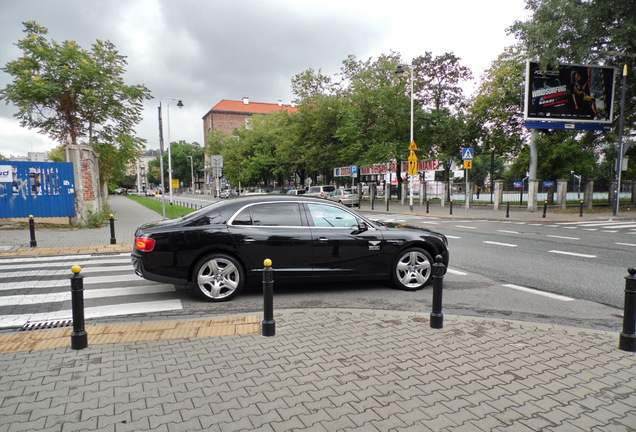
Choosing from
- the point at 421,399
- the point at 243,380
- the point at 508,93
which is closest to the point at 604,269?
the point at 421,399

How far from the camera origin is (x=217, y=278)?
602 centimetres

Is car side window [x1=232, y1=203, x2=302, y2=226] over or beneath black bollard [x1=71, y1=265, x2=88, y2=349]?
over

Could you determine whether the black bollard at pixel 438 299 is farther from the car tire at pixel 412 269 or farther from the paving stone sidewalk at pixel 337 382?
the car tire at pixel 412 269

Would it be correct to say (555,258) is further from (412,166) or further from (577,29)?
(412,166)

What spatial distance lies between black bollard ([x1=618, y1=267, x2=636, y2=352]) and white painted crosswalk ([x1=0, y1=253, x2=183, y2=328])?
5.39 m

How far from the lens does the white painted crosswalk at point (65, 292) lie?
558 centimetres

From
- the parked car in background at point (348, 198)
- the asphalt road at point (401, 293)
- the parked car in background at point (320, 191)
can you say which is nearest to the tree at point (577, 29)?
the asphalt road at point (401, 293)

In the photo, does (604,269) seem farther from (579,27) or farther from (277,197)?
(579,27)

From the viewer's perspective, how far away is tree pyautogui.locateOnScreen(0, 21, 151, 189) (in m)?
16.5

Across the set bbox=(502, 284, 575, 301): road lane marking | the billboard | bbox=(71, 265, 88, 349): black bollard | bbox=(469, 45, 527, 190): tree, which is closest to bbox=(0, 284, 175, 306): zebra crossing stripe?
bbox=(71, 265, 88, 349): black bollard

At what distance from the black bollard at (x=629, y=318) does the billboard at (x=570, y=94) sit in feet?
72.2

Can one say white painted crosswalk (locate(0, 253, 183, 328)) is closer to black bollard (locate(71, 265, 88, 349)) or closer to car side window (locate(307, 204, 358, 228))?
black bollard (locate(71, 265, 88, 349))

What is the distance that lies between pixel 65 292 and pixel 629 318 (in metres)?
7.80

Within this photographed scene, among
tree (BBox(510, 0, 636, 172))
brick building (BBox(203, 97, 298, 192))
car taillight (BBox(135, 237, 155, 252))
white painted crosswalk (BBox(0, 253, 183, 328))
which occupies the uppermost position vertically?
brick building (BBox(203, 97, 298, 192))
